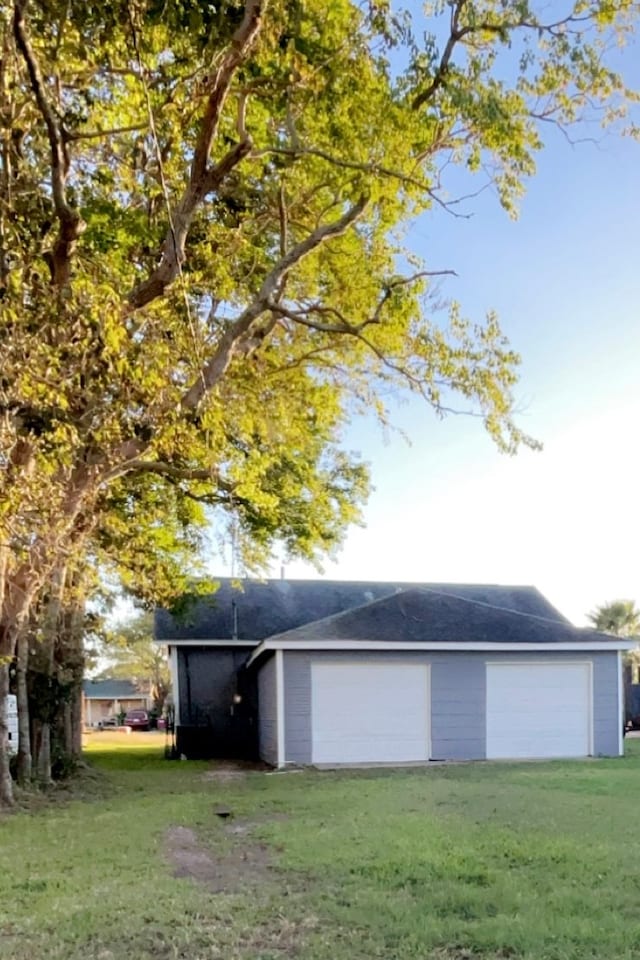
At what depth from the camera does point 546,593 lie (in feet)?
81.9

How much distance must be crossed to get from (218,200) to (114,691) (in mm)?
45205

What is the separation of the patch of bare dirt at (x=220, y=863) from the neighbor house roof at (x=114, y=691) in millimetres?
41886

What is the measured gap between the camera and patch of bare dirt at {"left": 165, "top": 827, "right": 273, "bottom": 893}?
5.87 meters

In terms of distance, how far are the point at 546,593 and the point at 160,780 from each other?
48.5 feet

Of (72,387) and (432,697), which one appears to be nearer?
(72,387)

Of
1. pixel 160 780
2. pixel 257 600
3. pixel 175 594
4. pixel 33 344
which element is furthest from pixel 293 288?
pixel 257 600

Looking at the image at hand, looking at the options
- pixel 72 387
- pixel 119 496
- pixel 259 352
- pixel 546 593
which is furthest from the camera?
pixel 546 593

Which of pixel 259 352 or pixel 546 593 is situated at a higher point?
pixel 259 352

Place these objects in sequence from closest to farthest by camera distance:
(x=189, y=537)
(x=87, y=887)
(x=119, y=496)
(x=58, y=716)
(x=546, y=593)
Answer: (x=87, y=887) < (x=119, y=496) < (x=58, y=716) < (x=189, y=537) < (x=546, y=593)

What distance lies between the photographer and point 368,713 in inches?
644

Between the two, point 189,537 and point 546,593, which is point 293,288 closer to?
point 189,537

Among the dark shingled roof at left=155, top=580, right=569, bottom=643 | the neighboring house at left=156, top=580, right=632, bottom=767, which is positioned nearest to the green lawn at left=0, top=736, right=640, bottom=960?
the neighboring house at left=156, top=580, right=632, bottom=767

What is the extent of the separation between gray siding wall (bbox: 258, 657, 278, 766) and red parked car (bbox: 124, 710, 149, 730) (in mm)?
17257

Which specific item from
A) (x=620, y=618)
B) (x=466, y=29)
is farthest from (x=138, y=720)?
(x=466, y=29)
